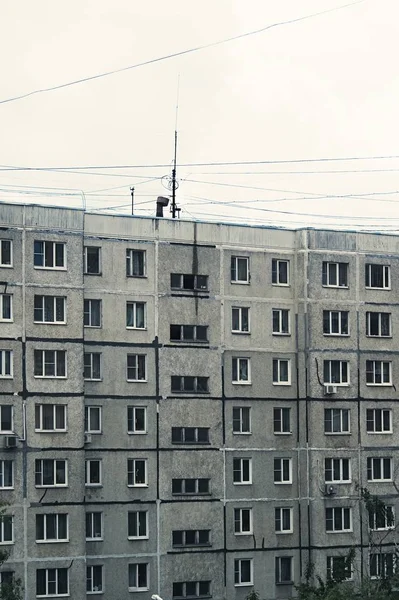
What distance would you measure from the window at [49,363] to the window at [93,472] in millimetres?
4724

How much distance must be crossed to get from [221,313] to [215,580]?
1347cm

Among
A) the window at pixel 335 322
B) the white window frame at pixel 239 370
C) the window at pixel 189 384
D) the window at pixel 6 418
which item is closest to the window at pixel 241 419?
the white window frame at pixel 239 370

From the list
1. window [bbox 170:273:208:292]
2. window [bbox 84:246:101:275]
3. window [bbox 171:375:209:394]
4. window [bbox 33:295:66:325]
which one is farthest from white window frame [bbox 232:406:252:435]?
window [bbox 33:295:66:325]

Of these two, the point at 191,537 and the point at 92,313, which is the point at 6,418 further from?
the point at 191,537

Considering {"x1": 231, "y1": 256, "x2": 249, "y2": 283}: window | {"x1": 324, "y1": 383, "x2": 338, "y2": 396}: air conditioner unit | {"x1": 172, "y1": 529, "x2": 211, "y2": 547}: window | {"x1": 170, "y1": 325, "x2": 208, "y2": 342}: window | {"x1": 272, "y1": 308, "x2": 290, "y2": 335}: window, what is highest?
{"x1": 231, "y1": 256, "x2": 249, "y2": 283}: window

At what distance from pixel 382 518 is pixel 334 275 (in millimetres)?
12885

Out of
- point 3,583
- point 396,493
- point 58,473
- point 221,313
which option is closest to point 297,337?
point 221,313

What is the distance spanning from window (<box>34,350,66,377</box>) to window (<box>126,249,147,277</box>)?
6.02 metres

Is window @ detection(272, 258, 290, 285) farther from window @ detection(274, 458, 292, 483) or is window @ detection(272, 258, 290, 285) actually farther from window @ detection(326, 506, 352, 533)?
window @ detection(326, 506, 352, 533)

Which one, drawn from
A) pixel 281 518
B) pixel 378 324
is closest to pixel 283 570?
pixel 281 518

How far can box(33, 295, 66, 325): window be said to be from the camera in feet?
241

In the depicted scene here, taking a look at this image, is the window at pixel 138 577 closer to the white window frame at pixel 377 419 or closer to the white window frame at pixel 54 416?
the white window frame at pixel 54 416

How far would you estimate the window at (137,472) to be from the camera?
75.9 meters

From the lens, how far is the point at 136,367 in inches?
3019
